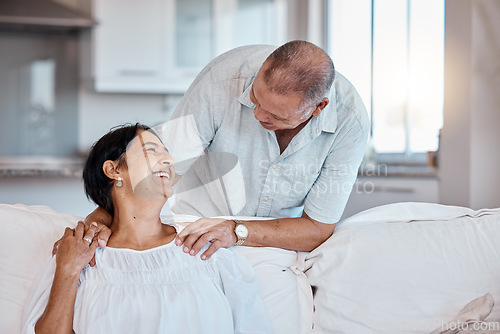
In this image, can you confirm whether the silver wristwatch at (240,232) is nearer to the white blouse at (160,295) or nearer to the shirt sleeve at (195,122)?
the white blouse at (160,295)

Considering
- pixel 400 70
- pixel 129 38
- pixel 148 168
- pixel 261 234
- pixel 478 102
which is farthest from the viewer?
pixel 129 38

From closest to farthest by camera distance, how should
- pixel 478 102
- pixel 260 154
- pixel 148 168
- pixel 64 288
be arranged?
pixel 64 288 → pixel 148 168 → pixel 260 154 → pixel 478 102

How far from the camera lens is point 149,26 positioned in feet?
10.8

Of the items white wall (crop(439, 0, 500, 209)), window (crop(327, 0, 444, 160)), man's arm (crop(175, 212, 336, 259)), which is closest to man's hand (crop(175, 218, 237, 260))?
man's arm (crop(175, 212, 336, 259))

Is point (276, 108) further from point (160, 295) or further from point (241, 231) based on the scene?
point (160, 295)

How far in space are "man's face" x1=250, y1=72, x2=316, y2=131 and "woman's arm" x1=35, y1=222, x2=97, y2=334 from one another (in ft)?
1.53

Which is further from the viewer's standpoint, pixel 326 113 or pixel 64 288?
pixel 326 113

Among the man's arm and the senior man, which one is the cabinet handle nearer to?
the senior man

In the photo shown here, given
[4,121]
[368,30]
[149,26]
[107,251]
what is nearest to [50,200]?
[4,121]

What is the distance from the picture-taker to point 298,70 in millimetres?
1164

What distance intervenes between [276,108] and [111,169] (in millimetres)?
377

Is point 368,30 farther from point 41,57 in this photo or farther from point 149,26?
point 41,57

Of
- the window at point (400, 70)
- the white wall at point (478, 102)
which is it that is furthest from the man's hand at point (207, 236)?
the window at point (400, 70)

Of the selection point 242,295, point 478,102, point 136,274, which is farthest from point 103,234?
point 478,102
